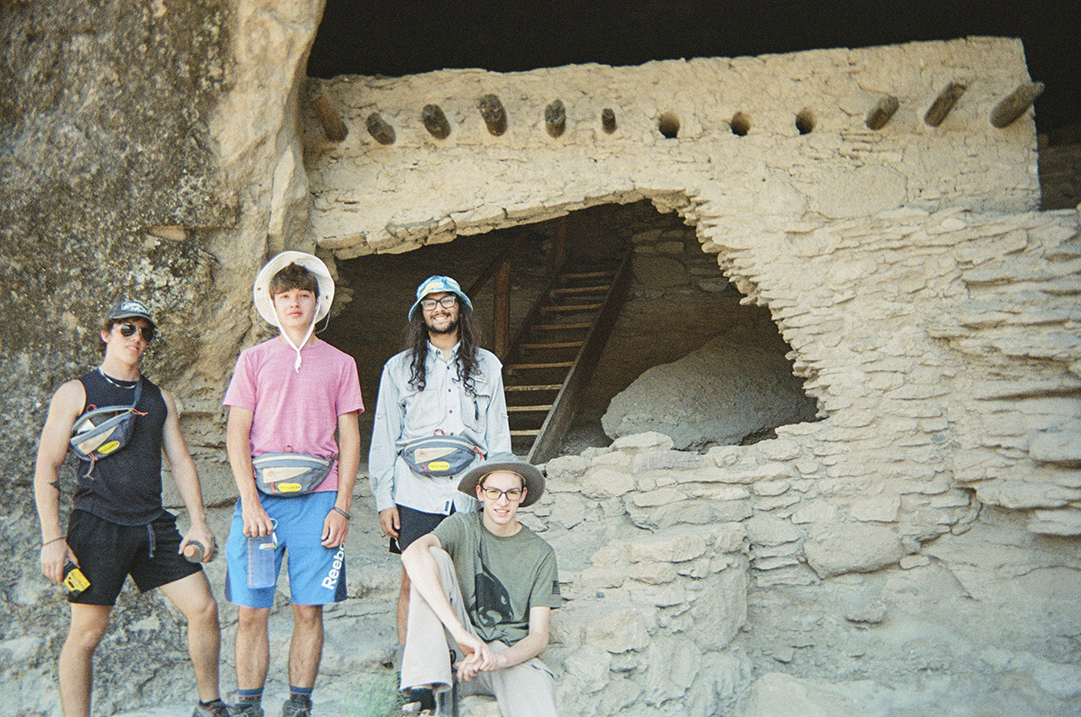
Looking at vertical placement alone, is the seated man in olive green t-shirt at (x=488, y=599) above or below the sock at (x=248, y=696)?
above

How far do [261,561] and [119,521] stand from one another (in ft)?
1.51

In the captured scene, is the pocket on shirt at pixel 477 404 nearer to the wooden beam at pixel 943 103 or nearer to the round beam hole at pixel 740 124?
the round beam hole at pixel 740 124

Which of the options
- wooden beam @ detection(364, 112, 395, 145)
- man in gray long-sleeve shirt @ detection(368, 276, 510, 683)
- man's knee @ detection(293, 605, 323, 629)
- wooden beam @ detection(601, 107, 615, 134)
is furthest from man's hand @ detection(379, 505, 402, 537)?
wooden beam @ detection(601, 107, 615, 134)

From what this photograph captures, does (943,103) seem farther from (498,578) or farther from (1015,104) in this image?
(498,578)

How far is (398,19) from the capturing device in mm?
6465

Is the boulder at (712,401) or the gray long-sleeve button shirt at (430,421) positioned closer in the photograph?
the gray long-sleeve button shirt at (430,421)

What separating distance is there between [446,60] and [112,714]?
5.32 metres

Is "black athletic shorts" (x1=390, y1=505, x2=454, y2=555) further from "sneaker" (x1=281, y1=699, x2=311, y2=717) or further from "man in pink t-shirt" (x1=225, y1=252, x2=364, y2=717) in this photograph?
"sneaker" (x1=281, y1=699, x2=311, y2=717)

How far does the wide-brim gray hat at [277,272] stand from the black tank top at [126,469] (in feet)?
1.59

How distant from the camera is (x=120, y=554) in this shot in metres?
2.84

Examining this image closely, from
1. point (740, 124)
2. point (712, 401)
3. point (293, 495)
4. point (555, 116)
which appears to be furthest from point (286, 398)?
point (712, 401)

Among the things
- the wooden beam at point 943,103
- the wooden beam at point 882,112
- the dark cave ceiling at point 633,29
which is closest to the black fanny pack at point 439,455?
the wooden beam at point 882,112

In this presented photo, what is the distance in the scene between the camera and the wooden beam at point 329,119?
461 cm

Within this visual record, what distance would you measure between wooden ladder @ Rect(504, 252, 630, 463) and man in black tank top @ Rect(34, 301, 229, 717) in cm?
317
